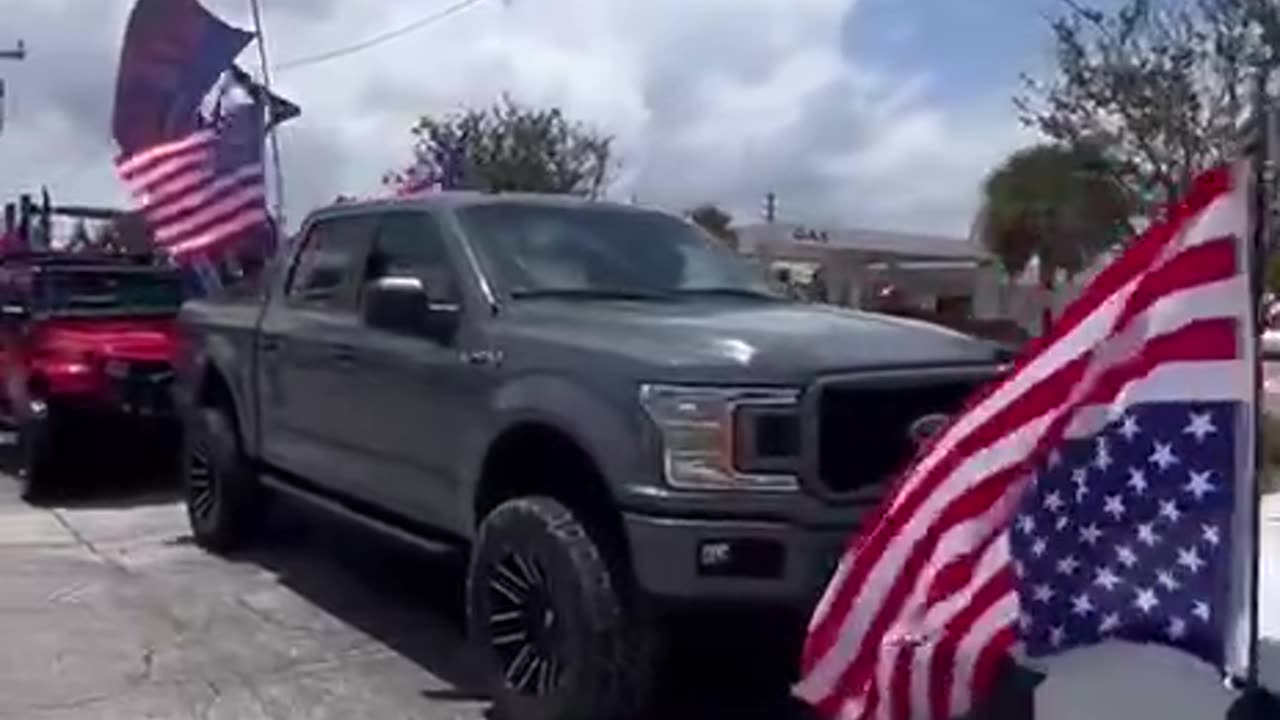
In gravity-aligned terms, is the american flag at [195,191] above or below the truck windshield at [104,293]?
above

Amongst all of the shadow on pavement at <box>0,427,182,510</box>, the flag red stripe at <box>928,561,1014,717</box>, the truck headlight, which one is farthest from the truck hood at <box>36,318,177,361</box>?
the flag red stripe at <box>928,561,1014,717</box>

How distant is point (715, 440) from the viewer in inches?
209

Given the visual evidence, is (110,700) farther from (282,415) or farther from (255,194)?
(255,194)

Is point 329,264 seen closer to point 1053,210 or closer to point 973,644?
point 973,644

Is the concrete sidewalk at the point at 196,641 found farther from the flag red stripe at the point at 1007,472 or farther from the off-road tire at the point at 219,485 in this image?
the flag red stripe at the point at 1007,472

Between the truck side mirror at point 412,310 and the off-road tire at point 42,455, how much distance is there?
5554 mm

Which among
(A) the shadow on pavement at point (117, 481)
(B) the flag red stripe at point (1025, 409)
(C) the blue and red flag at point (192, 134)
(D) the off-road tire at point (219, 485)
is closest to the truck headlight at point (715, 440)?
(B) the flag red stripe at point (1025, 409)

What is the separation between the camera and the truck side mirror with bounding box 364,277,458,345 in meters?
6.52

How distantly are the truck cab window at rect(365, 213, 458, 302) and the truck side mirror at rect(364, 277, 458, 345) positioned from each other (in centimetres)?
12

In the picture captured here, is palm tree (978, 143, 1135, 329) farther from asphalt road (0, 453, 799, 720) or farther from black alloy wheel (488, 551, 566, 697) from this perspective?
asphalt road (0, 453, 799, 720)

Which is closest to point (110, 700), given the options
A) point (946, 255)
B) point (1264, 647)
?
point (1264, 647)

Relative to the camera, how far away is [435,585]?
8617 mm

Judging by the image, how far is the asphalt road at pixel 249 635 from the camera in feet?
21.1

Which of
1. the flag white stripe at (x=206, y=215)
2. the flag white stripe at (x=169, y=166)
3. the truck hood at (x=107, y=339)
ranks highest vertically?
the flag white stripe at (x=169, y=166)
